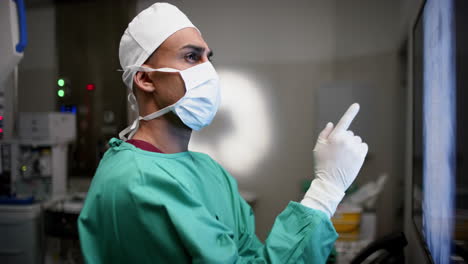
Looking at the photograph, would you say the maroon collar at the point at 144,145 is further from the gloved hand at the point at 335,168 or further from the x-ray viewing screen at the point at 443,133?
the x-ray viewing screen at the point at 443,133

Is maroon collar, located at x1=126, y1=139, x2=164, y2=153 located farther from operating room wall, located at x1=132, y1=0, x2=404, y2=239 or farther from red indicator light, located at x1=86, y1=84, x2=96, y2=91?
red indicator light, located at x1=86, y1=84, x2=96, y2=91

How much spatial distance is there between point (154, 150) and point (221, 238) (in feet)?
1.10

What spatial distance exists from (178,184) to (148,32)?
49 cm

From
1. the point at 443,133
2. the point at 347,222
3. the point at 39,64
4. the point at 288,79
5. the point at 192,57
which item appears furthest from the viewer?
the point at 39,64

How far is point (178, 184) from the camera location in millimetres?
803

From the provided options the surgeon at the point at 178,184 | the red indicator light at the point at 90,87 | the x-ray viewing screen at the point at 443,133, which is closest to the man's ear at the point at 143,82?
the surgeon at the point at 178,184

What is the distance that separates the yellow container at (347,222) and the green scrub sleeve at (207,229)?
1394 millimetres

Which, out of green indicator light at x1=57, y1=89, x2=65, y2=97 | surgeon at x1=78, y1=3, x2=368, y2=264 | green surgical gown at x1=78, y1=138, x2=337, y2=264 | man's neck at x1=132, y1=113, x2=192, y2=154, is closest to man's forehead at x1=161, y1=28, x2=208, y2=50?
surgeon at x1=78, y1=3, x2=368, y2=264

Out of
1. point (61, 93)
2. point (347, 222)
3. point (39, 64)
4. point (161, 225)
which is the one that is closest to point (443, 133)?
point (161, 225)

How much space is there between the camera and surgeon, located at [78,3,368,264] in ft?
2.51

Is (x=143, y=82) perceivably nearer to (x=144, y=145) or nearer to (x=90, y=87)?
(x=144, y=145)

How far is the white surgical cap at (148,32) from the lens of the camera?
0.97 meters

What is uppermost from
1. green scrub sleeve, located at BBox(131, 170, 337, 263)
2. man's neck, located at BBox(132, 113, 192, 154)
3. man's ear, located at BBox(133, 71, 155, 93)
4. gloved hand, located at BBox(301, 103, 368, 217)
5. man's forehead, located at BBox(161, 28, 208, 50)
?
man's forehead, located at BBox(161, 28, 208, 50)

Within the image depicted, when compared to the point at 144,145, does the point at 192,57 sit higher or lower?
higher
